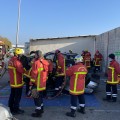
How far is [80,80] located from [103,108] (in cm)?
167

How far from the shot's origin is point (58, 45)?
2520 centimetres

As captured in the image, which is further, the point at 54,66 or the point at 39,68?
the point at 54,66

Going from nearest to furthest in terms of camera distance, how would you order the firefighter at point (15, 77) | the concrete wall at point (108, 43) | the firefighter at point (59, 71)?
the firefighter at point (15, 77)
the firefighter at point (59, 71)
the concrete wall at point (108, 43)

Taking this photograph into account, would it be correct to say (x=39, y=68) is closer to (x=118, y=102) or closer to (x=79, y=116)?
(x=79, y=116)

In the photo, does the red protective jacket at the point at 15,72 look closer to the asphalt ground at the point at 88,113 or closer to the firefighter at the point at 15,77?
the firefighter at the point at 15,77

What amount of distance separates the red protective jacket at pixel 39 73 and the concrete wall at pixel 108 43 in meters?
8.86

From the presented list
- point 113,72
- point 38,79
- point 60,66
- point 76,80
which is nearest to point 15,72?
point 38,79

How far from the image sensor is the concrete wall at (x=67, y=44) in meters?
25.0

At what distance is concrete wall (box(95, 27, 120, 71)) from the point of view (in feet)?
55.4

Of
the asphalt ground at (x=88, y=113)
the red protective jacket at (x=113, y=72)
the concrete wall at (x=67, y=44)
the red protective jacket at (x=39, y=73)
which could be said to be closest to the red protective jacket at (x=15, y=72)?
the red protective jacket at (x=39, y=73)

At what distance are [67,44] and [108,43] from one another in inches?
253

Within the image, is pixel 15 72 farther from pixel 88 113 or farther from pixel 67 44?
pixel 67 44

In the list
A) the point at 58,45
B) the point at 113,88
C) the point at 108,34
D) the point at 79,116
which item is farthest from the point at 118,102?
the point at 58,45

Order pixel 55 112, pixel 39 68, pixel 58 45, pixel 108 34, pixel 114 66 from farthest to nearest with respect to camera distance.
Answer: pixel 58 45
pixel 108 34
pixel 114 66
pixel 55 112
pixel 39 68
